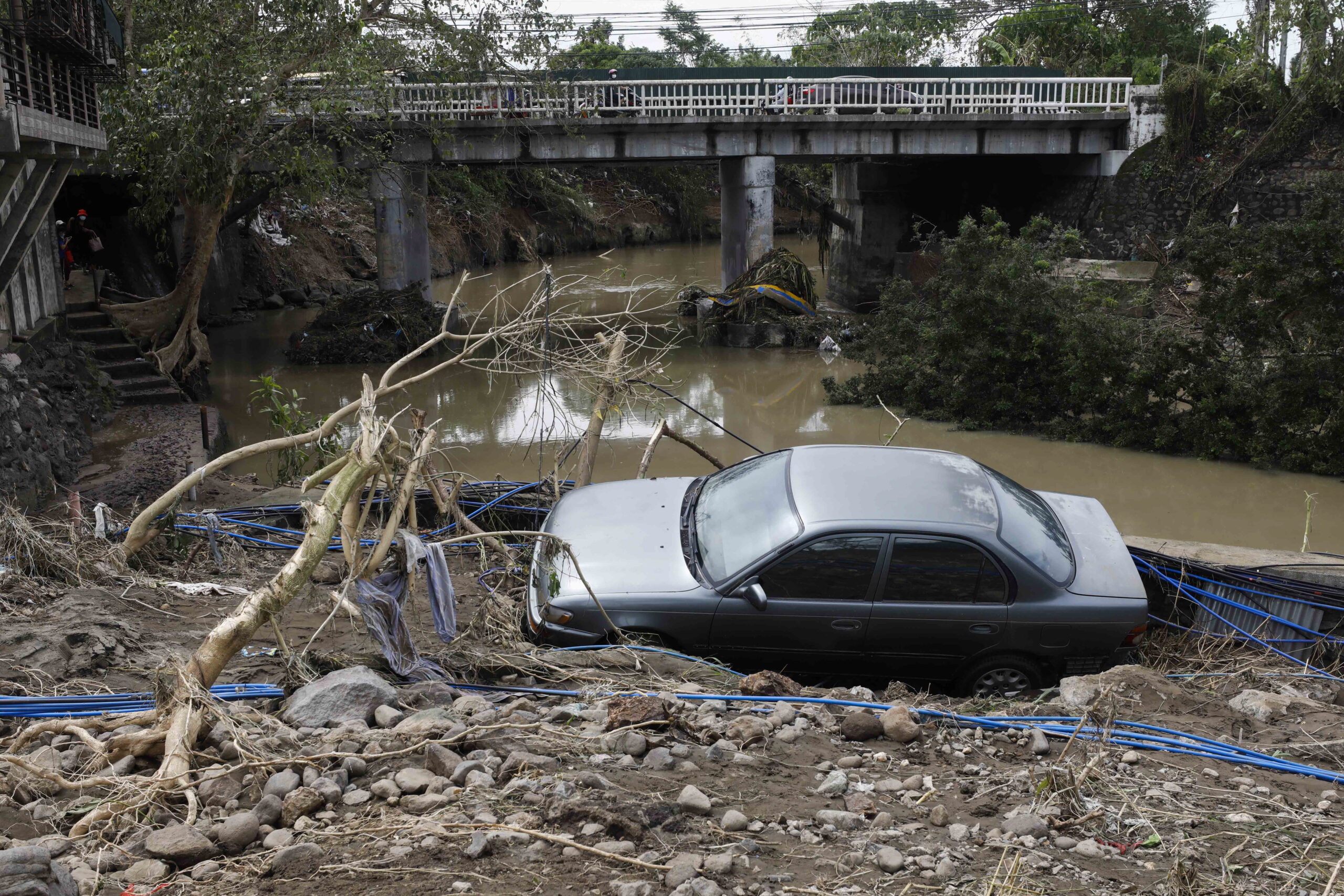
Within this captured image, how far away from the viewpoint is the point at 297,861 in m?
3.37

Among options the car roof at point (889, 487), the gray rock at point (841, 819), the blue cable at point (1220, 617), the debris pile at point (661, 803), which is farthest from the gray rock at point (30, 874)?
the blue cable at point (1220, 617)

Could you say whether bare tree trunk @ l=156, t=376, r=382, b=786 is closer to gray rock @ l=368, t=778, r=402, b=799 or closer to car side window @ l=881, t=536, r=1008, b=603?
gray rock @ l=368, t=778, r=402, b=799

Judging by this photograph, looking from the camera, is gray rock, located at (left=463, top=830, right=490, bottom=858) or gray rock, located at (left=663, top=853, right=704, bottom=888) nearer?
gray rock, located at (left=663, top=853, right=704, bottom=888)

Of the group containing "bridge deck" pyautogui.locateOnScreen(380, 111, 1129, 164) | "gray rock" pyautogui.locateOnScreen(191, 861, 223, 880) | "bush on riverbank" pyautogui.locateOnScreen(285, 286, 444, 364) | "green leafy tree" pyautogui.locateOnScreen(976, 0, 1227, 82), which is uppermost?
"green leafy tree" pyautogui.locateOnScreen(976, 0, 1227, 82)

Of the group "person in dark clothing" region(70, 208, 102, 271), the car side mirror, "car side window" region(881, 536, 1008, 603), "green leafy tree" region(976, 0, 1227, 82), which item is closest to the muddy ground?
the car side mirror

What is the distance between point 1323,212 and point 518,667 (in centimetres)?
1184

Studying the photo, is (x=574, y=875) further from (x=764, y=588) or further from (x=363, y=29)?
(x=363, y=29)

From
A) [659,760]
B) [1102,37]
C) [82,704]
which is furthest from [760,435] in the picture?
[1102,37]

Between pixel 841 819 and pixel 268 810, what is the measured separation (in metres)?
2.10

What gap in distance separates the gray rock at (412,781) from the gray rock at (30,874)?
120cm

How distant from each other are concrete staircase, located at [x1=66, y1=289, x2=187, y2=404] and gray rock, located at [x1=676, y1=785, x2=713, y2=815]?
1340 cm

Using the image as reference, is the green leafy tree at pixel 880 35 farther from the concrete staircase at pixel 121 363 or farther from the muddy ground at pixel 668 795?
the muddy ground at pixel 668 795

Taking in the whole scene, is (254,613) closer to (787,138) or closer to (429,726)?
(429,726)

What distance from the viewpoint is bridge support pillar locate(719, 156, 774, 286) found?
2319cm
